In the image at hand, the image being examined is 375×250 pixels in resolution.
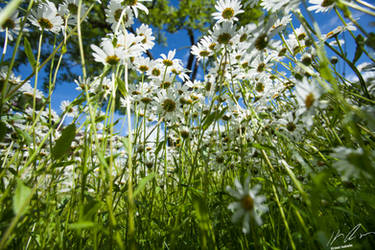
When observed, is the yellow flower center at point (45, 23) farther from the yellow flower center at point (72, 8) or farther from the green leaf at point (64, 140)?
the green leaf at point (64, 140)

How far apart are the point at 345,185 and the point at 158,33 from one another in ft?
17.3

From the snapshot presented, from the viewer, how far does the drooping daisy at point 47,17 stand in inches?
23.3

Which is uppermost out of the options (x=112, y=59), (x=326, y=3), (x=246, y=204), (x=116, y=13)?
(x=116, y=13)

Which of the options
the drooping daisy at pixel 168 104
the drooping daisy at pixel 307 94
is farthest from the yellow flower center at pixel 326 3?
the drooping daisy at pixel 168 104

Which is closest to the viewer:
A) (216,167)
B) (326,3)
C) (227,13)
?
(326,3)

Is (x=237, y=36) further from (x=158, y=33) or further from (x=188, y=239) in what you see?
(x=158, y=33)

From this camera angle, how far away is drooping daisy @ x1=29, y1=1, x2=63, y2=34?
591 millimetres

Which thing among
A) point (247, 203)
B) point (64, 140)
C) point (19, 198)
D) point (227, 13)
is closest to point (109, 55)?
point (64, 140)

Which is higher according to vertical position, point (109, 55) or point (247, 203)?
point (109, 55)

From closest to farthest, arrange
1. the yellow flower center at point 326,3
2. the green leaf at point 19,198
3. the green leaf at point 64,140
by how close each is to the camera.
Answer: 1. the green leaf at point 19,198
2. the green leaf at point 64,140
3. the yellow flower center at point 326,3

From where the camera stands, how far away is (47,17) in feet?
2.02

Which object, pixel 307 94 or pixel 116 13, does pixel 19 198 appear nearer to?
pixel 307 94

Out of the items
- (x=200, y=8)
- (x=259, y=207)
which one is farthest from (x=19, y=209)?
(x=200, y=8)

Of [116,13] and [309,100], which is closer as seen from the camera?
[309,100]
